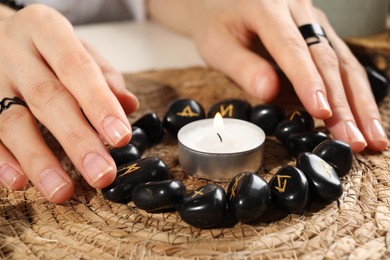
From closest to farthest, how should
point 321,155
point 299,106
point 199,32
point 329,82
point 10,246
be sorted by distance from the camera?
point 10,246, point 321,155, point 329,82, point 299,106, point 199,32

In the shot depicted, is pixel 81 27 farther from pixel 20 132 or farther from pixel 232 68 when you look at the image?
pixel 20 132

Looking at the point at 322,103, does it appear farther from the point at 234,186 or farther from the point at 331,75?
the point at 234,186

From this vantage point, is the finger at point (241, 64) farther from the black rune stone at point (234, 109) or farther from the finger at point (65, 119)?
the finger at point (65, 119)

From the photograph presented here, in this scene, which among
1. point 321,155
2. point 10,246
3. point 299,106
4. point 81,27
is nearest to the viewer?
point 10,246

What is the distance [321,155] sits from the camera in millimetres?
605

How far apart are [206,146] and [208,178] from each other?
0.14 ft

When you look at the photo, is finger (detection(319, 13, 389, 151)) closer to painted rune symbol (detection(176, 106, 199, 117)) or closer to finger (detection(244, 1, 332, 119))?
finger (detection(244, 1, 332, 119))

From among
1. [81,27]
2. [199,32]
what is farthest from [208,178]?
[81,27]

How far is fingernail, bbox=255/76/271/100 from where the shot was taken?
77 cm

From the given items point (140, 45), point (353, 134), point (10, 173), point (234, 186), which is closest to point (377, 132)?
point (353, 134)

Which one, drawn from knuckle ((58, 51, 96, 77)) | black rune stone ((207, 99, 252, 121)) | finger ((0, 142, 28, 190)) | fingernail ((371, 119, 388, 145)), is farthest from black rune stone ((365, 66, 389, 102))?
finger ((0, 142, 28, 190))

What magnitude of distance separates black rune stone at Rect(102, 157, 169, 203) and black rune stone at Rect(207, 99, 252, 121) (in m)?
0.18

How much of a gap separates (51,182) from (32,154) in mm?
57

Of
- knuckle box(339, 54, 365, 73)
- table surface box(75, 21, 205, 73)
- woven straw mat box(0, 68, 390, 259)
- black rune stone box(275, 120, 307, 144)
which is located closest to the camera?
woven straw mat box(0, 68, 390, 259)
